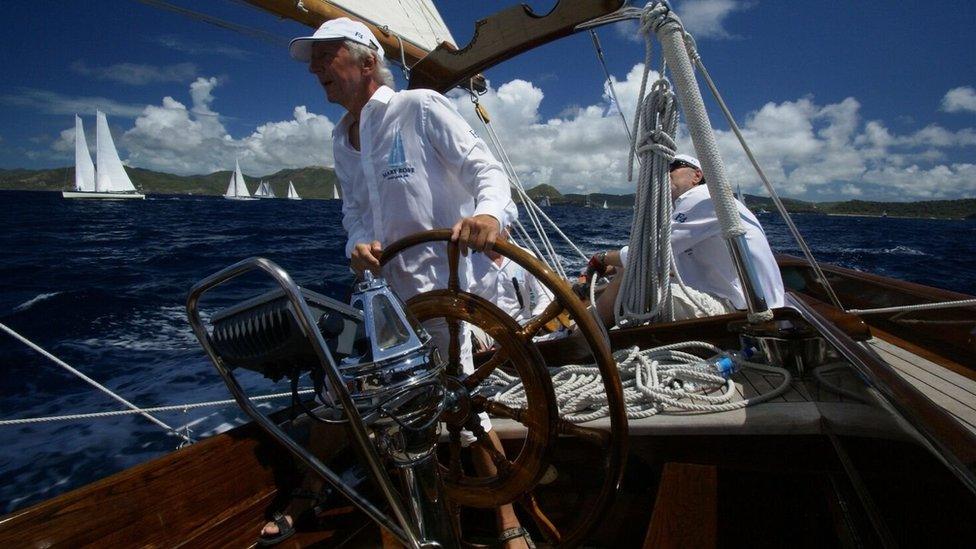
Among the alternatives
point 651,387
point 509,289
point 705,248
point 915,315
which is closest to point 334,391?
point 651,387

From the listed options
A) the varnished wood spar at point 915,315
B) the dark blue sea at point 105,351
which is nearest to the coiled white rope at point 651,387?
the varnished wood spar at point 915,315

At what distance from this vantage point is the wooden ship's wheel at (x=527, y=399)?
3.32 ft

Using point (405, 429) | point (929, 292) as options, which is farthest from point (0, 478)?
point (929, 292)

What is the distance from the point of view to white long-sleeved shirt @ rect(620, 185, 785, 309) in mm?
2355

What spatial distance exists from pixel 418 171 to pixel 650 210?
0.90 m

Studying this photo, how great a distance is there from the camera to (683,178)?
271 cm

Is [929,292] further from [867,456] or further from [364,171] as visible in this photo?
[364,171]

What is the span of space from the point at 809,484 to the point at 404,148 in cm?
148

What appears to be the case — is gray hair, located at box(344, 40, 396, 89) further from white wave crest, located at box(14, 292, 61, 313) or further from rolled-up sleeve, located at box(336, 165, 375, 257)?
white wave crest, located at box(14, 292, 61, 313)

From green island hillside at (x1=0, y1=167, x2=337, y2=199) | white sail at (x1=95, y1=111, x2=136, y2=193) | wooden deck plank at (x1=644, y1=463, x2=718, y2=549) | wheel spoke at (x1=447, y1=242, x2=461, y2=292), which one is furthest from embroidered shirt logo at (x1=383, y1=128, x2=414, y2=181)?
green island hillside at (x1=0, y1=167, x2=337, y2=199)

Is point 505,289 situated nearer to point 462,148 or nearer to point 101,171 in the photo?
point 462,148

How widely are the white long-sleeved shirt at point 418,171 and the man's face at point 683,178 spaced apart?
158 centimetres

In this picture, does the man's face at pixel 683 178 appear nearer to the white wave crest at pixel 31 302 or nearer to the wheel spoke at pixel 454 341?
the wheel spoke at pixel 454 341

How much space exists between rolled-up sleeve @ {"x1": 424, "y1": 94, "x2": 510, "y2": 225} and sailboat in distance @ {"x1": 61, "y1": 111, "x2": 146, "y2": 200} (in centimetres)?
5070
